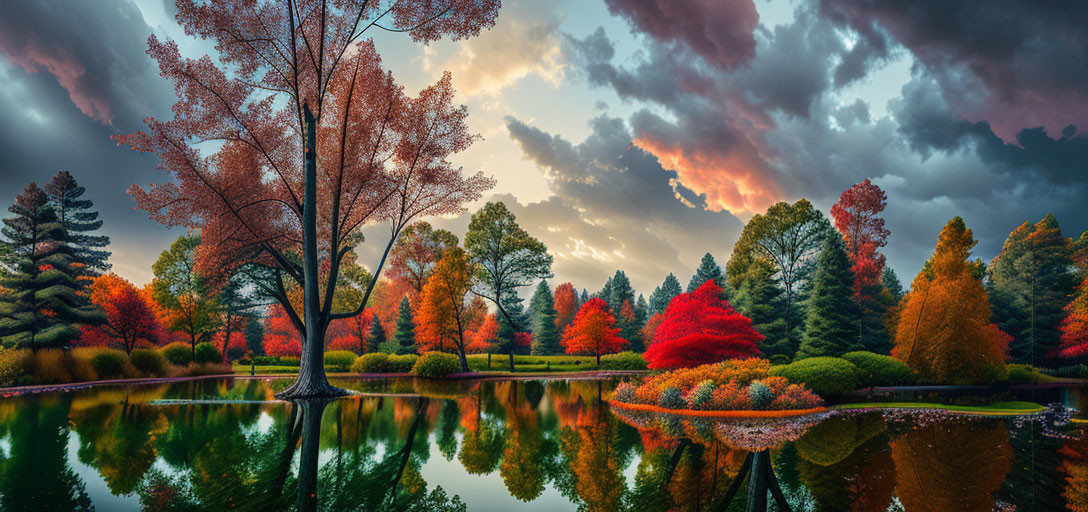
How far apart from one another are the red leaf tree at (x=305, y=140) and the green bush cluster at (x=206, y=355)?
15.8 m

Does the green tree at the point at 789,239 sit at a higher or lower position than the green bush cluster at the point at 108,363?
higher

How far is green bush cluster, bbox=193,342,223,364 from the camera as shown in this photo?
104 feet

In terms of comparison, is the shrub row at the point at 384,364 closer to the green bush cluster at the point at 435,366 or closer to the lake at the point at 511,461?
the green bush cluster at the point at 435,366

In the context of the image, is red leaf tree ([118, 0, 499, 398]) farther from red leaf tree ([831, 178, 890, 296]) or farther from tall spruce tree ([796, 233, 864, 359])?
red leaf tree ([831, 178, 890, 296])

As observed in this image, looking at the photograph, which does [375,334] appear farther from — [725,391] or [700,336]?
[725,391]

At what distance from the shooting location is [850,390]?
1864 cm

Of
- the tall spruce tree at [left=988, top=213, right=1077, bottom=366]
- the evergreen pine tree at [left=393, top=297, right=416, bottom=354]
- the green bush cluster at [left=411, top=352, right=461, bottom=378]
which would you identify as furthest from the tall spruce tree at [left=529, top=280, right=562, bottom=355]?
the tall spruce tree at [left=988, top=213, right=1077, bottom=366]

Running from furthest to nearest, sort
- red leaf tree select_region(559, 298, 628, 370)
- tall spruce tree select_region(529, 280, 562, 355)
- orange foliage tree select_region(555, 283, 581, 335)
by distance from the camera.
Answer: orange foliage tree select_region(555, 283, 581, 335), tall spruce tree select_region(529, 280, 562, 355), red leaf tree select_region(559, 298, 628, 370)

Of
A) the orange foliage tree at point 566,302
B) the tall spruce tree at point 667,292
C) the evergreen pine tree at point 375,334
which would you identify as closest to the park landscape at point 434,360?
the evergreen pine tree at point 375,334

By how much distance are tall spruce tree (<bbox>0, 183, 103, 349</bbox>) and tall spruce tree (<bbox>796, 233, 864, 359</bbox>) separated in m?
39.9

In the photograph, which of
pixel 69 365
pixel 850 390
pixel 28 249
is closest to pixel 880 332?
pixel 850 390

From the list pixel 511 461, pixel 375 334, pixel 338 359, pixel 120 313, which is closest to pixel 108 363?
pixel 120 313

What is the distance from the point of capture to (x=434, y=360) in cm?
3017

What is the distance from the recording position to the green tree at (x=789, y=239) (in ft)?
125
